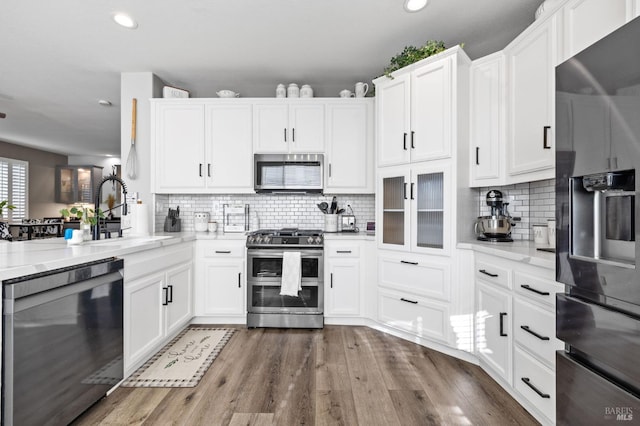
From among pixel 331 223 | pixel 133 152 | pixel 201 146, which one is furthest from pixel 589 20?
pixel 133 152

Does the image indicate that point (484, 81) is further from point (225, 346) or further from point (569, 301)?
point (225, 346)

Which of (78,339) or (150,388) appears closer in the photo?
(78,339)

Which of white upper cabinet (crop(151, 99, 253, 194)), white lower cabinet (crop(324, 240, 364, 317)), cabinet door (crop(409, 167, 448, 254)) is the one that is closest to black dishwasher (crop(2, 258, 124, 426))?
white upper cabinet (crop(151, 99, 253, 194))

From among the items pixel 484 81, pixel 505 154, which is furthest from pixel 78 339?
pixel 484 81

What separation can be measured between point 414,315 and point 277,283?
132cm

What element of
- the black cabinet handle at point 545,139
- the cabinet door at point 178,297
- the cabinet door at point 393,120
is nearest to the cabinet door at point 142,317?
the cabinet door at point 178,297

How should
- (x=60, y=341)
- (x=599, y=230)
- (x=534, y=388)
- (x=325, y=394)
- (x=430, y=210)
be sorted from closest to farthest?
(x=599, y=230) → (x=60, y=341) → (x=534, y=388) → (x=325, y=394) → (x=430, y=210)

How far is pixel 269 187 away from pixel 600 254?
2875mm

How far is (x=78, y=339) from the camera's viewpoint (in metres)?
1.66

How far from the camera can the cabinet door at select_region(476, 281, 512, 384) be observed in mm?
2010

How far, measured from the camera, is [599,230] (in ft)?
3.73

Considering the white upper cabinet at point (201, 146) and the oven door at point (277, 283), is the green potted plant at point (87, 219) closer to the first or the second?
the white upper cabinet at point (201, 146)

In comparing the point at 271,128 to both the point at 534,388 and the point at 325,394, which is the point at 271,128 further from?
the point at 534,388

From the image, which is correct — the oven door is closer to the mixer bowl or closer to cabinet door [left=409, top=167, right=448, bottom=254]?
cabinet door [left=409, top=167, right=448, bottom=254]
